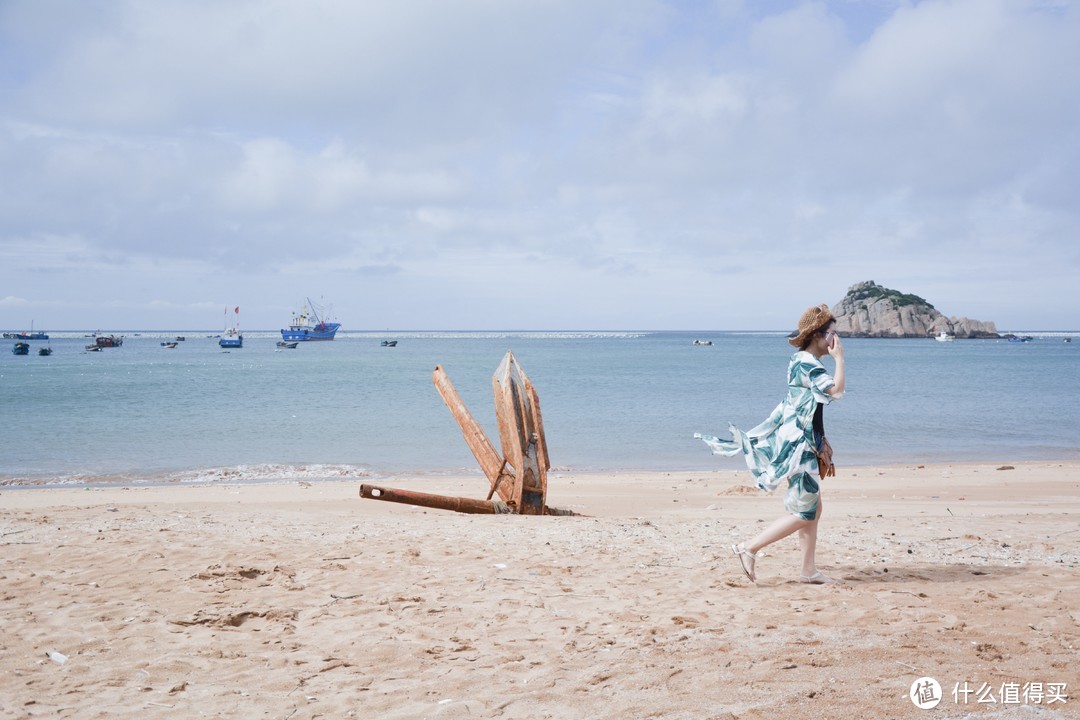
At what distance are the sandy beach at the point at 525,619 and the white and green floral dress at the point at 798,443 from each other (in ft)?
2.27

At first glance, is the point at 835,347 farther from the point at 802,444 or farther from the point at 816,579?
the point at 816,579

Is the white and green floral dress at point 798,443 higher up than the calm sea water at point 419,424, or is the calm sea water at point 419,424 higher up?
the white and green floral dress at point 798,443

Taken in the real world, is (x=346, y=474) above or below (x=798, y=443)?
below

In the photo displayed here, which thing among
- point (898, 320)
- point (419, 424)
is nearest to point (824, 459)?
point (419, 424)

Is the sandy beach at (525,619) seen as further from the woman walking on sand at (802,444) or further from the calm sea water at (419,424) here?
the calm sea water at (419,424)

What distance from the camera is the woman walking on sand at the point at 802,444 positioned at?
530 cm

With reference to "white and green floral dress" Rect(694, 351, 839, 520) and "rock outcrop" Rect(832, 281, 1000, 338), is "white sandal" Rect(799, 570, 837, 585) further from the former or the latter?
"rock outcrop" Rect(832, 281, 1000, 338)

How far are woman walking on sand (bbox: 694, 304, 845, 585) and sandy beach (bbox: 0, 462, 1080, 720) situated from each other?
0.44 meters

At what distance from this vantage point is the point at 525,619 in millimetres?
4918

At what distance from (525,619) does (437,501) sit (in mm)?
4100

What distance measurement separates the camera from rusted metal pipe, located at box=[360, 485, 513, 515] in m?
8.70

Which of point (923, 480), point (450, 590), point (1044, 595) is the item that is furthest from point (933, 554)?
point (923, 480)

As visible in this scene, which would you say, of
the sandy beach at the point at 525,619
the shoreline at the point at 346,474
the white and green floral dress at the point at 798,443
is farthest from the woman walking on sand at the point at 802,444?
the shoreline at the point at 346,474

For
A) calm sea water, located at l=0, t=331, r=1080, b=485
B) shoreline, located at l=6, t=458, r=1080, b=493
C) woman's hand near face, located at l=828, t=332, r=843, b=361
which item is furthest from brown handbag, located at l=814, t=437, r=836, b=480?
calm sea water, located at l=0, t=331, r=1080, b=485
